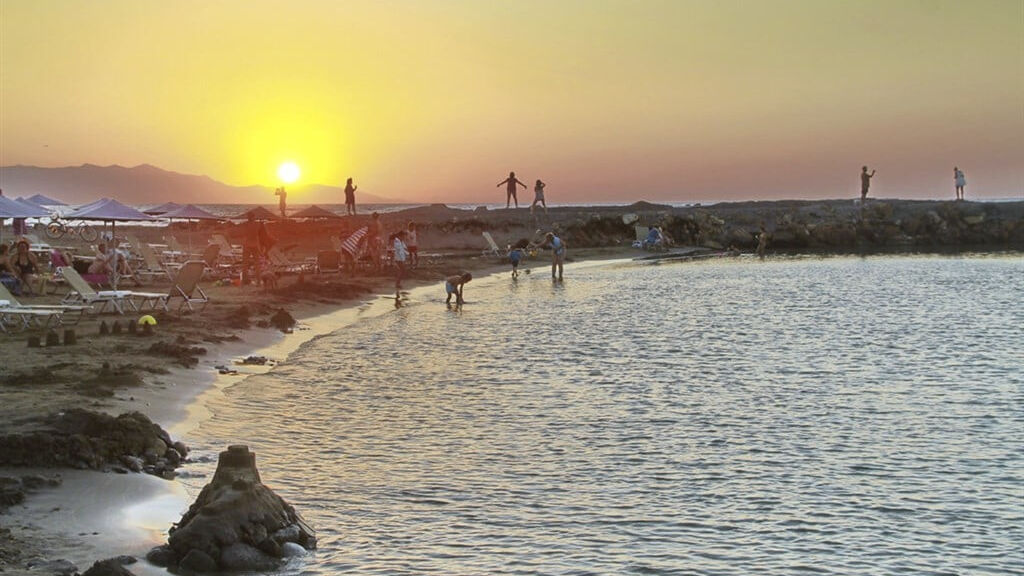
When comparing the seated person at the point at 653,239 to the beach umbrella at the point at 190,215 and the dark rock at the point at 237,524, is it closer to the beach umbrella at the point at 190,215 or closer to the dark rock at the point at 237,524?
the beach umbrella at the point at 190,215

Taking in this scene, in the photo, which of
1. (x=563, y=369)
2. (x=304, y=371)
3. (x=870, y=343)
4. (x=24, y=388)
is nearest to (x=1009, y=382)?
(x=870, y=343)

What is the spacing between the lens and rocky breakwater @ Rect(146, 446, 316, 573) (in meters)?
7.20

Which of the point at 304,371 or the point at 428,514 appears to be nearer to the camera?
the point at 428,514

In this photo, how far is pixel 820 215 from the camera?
68.8m

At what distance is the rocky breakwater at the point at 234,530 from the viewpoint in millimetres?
7203

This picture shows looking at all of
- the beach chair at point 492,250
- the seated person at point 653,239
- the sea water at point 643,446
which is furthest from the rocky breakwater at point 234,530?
the seated person at point 653,239

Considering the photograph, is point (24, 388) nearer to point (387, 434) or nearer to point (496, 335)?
point (387, 434)

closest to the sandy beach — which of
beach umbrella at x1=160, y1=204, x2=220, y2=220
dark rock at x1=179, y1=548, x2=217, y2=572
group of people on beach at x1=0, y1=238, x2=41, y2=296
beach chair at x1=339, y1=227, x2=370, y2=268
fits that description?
dark rock at x1=179, y1=548, x2=217, y2=572

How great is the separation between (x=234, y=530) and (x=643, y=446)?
520cm

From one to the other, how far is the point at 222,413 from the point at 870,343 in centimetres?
1368

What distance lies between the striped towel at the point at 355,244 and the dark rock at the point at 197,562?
26.5m

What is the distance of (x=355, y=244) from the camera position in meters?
34.0

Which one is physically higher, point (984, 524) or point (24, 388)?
point (24, 388)

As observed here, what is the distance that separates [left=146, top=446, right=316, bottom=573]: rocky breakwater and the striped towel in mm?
25932
